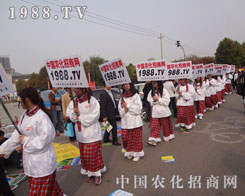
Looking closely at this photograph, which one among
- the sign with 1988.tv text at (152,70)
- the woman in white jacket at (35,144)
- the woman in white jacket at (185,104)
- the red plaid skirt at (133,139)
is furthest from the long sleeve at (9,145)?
the woman in white jacket at (185,104)

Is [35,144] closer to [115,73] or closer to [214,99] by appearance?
[115,73]

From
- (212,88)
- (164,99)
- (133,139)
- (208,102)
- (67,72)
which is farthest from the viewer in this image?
(212,88)

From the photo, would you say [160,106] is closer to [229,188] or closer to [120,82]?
[120,82]

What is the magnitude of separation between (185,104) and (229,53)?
41.9 meters

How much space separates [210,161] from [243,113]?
5804 millimetres

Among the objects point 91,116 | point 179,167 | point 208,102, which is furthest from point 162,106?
point 208,102

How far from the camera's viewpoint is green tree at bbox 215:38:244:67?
138 ft

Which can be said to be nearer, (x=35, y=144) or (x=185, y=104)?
(x=35, y=144)

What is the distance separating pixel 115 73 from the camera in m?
4.34

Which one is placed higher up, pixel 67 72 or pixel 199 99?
pixel 67 72

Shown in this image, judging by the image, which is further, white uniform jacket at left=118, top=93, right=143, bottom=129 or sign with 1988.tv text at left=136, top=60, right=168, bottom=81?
sign with 1988.tv text at left=136, top=60, right=168, bottom=81

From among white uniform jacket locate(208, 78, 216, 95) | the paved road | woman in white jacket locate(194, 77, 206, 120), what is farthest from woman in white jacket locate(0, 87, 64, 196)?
white uniform jacket locate(208, 78, 216, 95)

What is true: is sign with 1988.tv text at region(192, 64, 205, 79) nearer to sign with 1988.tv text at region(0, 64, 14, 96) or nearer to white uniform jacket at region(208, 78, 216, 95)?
white uniform jacket at region(208, 78, 216, 95)

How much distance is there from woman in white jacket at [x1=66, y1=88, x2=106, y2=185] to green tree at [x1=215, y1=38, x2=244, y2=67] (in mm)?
45479
